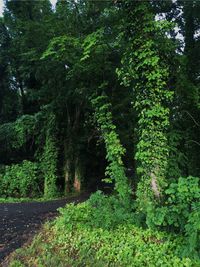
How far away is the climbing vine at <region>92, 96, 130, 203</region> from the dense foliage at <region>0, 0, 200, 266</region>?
0.03 m

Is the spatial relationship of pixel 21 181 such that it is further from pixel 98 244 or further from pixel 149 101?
pixel 98 244

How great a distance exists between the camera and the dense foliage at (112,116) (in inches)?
194

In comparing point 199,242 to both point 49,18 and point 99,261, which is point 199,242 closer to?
point 99,261

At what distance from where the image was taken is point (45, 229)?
6.20 metres

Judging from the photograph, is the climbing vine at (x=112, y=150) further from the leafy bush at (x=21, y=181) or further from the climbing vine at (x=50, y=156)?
the leafy bush at (x=21, y=181)

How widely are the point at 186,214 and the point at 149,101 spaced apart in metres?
2.97

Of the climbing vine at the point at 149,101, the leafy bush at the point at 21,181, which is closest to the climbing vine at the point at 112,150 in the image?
the climbing vine at the point at 149,101

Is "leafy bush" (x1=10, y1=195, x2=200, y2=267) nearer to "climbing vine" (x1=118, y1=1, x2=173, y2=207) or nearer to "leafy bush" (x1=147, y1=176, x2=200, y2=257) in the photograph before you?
"leafy bush" (x1=147, y1=176, x2=200, y2=257)

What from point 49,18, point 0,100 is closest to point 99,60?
point 49,18

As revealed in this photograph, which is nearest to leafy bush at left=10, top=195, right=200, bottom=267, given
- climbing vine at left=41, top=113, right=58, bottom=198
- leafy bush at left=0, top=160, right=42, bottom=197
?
climbing vine at left=41, top=113, right=58, bottom=198

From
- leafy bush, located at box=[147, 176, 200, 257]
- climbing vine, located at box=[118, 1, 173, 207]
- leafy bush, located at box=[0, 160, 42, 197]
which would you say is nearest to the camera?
leafy bush, located at box=[147, 176, 200, 257]

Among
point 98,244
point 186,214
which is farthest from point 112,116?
point 186,214

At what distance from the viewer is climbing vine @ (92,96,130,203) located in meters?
8.05

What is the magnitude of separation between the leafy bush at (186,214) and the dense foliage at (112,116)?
14 millimetres
